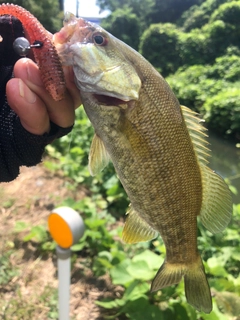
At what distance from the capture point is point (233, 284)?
2697mm

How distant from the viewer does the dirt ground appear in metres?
2.90

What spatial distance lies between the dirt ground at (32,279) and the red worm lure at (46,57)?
2.22m

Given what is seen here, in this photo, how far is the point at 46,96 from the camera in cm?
138

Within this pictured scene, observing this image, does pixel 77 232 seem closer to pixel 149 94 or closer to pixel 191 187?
pixel 191 187

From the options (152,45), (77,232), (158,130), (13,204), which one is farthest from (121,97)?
(152,45)

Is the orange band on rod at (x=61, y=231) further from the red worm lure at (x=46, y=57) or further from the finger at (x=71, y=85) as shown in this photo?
the red worm lure at (x=46, y=57)

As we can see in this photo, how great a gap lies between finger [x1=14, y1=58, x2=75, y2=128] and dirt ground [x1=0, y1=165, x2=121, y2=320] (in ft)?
6.56

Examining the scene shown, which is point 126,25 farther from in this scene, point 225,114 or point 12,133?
point 12,133

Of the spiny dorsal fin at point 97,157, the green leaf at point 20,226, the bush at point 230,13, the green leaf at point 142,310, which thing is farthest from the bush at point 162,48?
the spiny dorsal fin at point 97,157

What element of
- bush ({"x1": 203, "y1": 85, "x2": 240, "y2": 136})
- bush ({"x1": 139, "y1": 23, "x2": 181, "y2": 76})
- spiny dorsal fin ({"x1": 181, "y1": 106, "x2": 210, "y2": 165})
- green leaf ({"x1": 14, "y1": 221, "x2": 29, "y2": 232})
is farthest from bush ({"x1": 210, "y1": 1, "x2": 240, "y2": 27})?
spiny dorsal fin ({"x1": 181, "y1": 106, "x2": 210, "y2": 165})

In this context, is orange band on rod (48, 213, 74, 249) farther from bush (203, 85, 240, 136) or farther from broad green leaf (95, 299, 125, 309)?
bush (203, 85, 240, 136)

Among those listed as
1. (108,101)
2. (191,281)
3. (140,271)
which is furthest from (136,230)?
(140,271)

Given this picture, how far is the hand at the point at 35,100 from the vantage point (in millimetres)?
1322

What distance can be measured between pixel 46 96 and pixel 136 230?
2.42 feet
